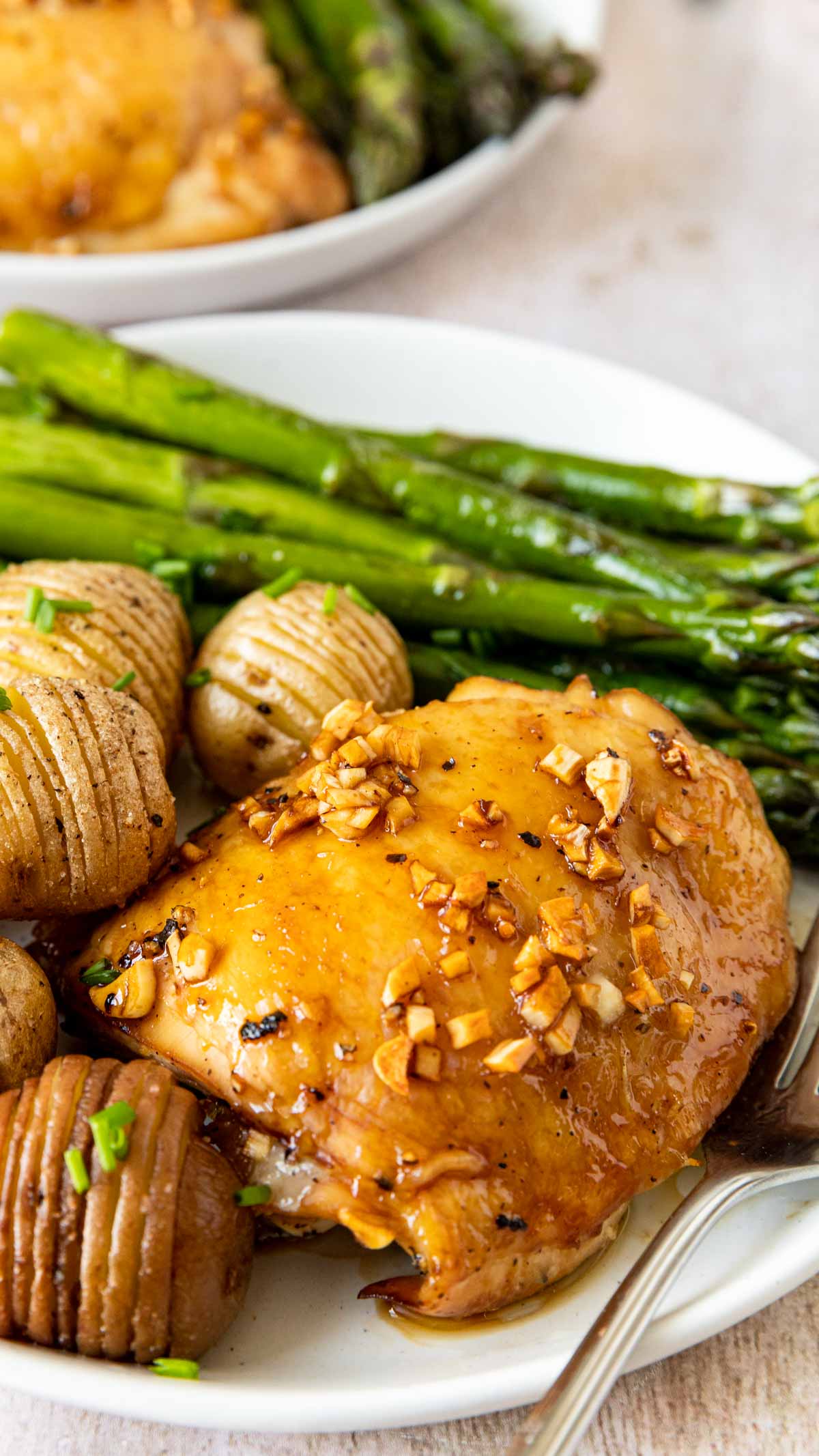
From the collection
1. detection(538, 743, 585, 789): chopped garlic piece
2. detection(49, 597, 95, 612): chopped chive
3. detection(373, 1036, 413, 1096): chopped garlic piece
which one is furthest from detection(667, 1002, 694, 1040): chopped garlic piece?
detection(49, 597, 95, 612): chopped chive

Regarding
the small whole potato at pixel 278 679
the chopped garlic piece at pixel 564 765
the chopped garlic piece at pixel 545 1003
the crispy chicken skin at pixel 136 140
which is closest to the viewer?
the chopped garlic piece at pixel 545 1003

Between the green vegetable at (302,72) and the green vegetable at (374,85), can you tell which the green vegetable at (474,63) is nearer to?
the green vegetable at (374,85)

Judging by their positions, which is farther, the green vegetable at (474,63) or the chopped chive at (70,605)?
the green vegetable at (474,63)

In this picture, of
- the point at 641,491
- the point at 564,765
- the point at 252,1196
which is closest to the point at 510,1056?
the point at 252,1196

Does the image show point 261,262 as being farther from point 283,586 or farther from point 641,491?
point 283,586

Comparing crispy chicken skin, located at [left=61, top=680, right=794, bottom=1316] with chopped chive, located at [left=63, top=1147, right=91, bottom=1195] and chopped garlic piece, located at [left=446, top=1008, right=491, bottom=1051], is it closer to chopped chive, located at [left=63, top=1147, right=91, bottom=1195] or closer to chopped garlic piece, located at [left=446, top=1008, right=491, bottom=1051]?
chopped garlic piece, located at [left=446, top=1008, right=491, bottom=1051]

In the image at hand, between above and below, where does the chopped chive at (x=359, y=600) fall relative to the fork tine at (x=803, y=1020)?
above

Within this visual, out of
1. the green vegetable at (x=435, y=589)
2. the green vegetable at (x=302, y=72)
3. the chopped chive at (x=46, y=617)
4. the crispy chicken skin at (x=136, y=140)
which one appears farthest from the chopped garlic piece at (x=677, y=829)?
the green vegetable at (x=302, y=72)
